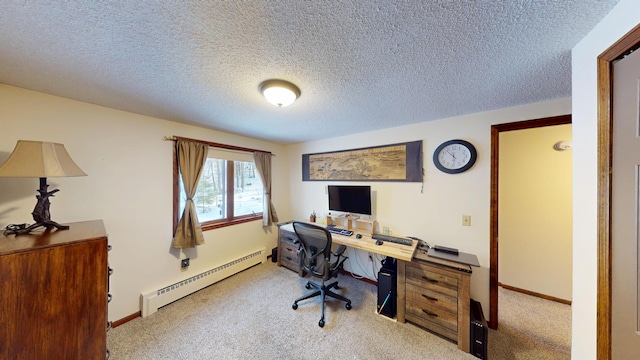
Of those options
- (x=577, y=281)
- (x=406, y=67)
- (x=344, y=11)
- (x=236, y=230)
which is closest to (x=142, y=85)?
(x=344, y=11)

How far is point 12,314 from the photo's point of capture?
3.01 ft

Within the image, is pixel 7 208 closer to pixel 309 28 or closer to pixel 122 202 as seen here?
pixel 122 202

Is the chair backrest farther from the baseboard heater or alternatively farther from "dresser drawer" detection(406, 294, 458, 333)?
the baseboard heater

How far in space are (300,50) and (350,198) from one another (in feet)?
6.81

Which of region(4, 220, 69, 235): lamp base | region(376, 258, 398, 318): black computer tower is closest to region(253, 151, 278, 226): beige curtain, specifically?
region(376, 258, 398, 318): black computer tower

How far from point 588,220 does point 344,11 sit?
154 cm

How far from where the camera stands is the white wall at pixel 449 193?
1.97 metres

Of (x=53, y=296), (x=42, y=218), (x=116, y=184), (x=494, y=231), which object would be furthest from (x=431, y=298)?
(x=116, y=184)

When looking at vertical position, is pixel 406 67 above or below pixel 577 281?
above

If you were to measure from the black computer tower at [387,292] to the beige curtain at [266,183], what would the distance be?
6.79 ft

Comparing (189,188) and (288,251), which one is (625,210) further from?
(189,188)

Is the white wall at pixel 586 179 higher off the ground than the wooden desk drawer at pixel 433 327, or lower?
higher

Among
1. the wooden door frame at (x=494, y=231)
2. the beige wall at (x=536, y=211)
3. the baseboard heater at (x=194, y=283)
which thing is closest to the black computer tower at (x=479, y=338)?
the wooden door frame at (x=494, y=231)

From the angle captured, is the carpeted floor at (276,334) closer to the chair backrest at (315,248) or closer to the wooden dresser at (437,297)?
the wooden dresser at (437,297)
